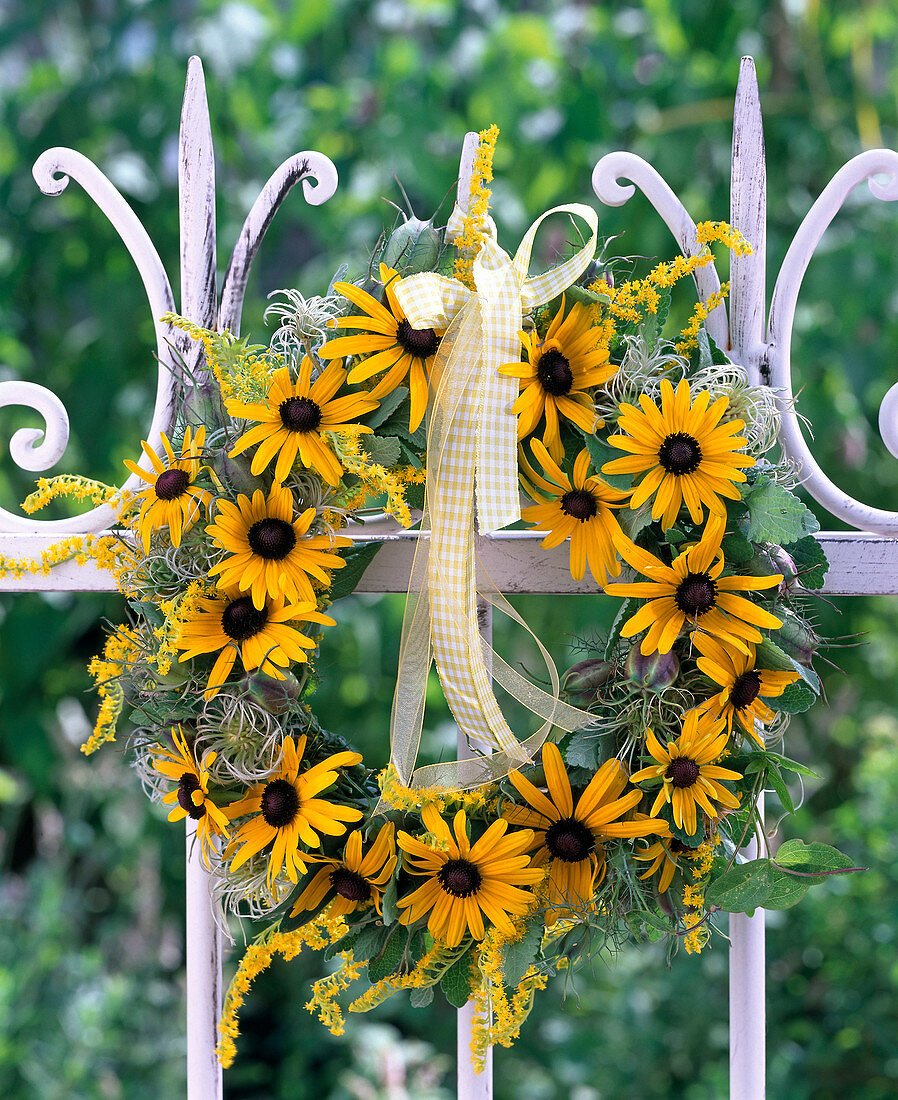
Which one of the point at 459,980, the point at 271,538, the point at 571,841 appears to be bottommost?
the point at 459,980

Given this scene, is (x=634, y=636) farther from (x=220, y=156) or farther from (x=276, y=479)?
(x=220, y=156)

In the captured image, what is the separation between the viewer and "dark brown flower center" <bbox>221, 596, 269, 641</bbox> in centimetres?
62

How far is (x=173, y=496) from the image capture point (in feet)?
2.05

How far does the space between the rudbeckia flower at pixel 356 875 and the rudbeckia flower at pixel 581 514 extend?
237 millimetres

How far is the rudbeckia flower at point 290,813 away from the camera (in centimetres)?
61

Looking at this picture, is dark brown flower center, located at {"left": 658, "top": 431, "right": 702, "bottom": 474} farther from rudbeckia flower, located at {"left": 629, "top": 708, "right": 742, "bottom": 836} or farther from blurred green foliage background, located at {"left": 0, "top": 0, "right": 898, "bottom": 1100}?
blurred green foliage background, located at {"left": 0, "top": 0, "right": 898, "bottom": 1100}

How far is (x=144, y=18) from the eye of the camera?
1.25m

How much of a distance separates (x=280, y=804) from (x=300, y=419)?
27 cm

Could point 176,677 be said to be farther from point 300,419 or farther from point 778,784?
point 778,784

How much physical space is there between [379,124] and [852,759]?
1.33m

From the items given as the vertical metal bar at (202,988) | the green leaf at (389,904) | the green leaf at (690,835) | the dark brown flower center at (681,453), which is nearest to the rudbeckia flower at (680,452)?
the dark brown flower center at (681,453)

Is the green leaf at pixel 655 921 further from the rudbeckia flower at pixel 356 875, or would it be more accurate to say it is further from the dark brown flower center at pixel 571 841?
the rudbeckia flower at pixel 356 875

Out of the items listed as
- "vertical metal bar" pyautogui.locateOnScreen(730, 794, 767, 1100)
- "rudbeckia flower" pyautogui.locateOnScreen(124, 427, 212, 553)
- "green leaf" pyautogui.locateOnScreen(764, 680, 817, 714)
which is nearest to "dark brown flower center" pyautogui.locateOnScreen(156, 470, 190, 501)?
"rudbeckia flower" pyautogui.locateOnScreen(124, 427, 212, 553)

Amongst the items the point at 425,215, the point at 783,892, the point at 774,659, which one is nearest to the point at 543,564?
the point at 774,659
